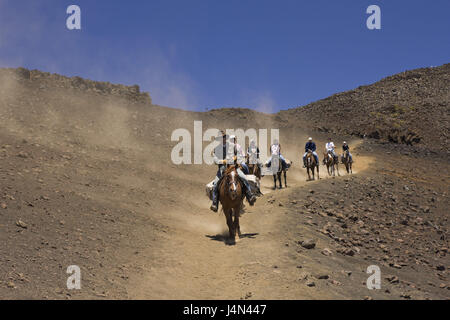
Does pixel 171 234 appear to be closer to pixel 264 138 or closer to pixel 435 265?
pixel 435 265

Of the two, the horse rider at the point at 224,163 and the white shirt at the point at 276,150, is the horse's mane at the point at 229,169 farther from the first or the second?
the white shirt at the point at 276,150

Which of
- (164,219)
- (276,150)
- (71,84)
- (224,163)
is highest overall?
(71,84)

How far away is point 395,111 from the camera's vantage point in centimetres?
6078

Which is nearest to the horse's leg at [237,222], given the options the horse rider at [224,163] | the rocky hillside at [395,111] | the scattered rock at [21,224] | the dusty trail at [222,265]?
the dusty trail at [222,265]

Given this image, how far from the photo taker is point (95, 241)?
43.3ft

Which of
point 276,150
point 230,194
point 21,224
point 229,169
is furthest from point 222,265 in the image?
point 276,150

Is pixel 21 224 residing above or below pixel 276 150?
below

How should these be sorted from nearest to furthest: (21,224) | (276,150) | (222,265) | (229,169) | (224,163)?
(222,265) < (21,224) < (229,169) < (224,163) < (276,150)

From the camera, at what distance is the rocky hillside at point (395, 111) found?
2082 inches

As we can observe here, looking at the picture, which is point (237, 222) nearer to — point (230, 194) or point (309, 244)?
point (230, 194)

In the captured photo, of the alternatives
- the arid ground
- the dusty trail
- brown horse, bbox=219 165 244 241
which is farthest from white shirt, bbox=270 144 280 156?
brown horse, bbox=219 165 244 241

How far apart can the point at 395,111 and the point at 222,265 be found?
176ft

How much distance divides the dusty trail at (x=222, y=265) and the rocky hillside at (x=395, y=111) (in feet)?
120

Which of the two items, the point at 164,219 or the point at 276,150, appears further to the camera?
the point at 276,150
